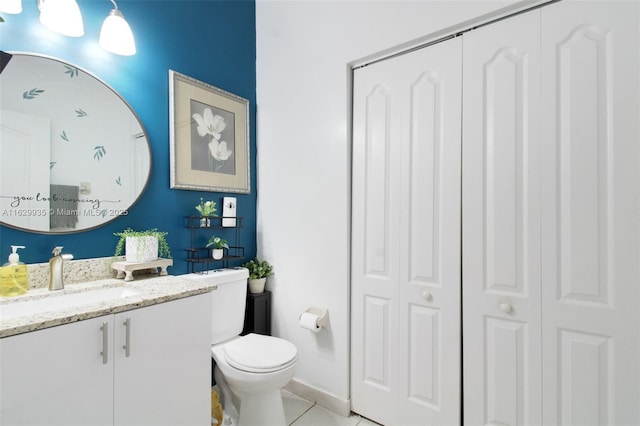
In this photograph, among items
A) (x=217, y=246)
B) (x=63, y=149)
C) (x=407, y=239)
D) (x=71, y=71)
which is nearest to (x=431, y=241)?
(x=407, y=239)

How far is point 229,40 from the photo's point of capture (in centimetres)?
226

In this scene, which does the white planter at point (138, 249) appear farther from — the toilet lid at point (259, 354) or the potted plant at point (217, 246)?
the toilet lid at point (259, 354)

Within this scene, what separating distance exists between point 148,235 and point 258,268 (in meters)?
0.78

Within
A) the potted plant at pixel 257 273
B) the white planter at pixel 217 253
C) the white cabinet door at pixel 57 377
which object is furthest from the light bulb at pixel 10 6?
the potted plant at pixel 257 273

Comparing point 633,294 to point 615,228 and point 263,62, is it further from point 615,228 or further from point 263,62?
point 263,62

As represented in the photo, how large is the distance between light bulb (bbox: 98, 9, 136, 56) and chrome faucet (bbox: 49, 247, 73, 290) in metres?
0.99

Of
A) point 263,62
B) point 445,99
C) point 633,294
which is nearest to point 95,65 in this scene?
point 263,62

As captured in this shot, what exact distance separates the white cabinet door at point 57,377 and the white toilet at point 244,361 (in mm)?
577

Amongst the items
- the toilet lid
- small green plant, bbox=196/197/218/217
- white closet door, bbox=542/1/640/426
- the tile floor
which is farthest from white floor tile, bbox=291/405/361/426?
small green plant, bbox=196/197/218/217

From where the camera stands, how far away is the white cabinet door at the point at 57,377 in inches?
37.7

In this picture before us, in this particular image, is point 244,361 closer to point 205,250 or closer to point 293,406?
point 293,406

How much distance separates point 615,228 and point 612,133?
0.37 metres

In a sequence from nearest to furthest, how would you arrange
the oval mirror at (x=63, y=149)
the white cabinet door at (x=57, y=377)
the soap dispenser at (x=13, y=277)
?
the white cabinet door at (x=57, y=377) < the soap dispenser at (x=13, y=277) < the oval mirror at (x=63, y=149)

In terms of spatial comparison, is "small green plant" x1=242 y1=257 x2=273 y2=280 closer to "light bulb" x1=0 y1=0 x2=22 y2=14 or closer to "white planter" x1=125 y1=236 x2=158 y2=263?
"white planter" x1=125 y1=236 x2=158 y2=263
